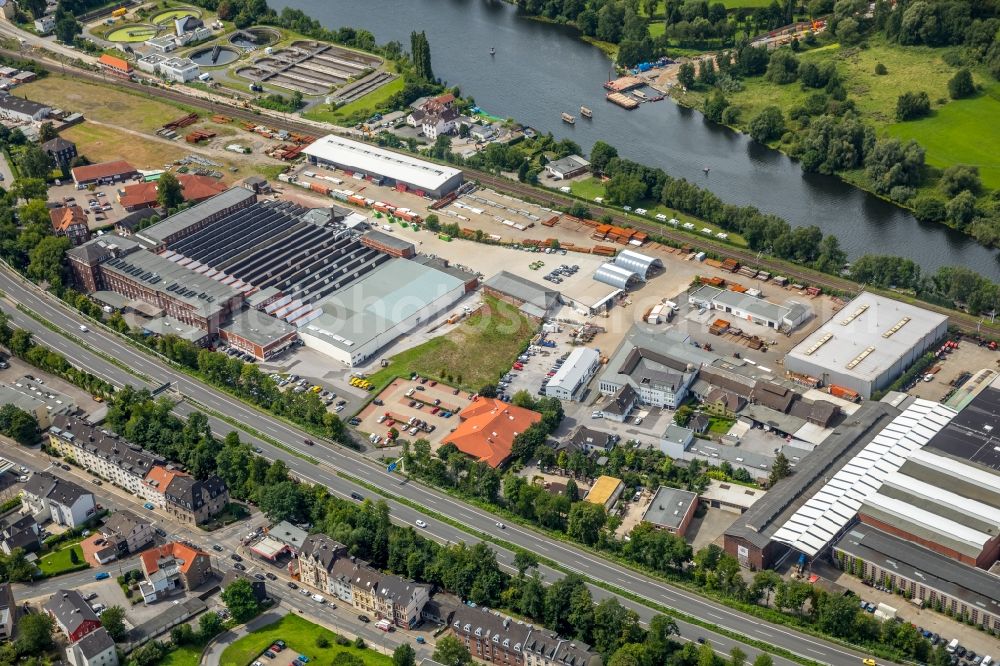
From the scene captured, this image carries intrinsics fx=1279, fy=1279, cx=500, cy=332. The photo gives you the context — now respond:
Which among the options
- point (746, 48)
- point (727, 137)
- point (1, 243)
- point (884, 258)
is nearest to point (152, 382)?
point (1, 243)

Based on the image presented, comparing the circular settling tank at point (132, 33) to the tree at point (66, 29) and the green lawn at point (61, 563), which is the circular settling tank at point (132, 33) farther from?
the green lawn at point (61, 563)

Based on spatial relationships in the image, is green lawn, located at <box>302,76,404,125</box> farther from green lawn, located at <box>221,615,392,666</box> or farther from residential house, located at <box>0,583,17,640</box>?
green lawn, located at <box>221,615,392,666</box>

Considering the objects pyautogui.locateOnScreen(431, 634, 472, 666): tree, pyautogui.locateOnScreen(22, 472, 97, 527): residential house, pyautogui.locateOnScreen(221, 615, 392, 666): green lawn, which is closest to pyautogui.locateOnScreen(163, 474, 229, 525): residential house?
pyautogui.locateOnScreen(22, 472, 97, 527): residential house

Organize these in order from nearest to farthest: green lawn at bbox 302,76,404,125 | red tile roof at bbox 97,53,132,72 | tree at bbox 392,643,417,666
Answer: tree at bbox 392,643,417,666
green lawn at bbox 302,76,404,125
red tile roof at bbox 97,53,132,72

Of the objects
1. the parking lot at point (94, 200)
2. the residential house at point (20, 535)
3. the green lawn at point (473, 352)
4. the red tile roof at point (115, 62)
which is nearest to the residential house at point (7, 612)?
the residential house at point (20, 535)

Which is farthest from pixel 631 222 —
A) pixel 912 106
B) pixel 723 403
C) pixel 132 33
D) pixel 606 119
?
pixel 132 33

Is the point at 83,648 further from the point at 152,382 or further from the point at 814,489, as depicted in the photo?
the point at 814,489
